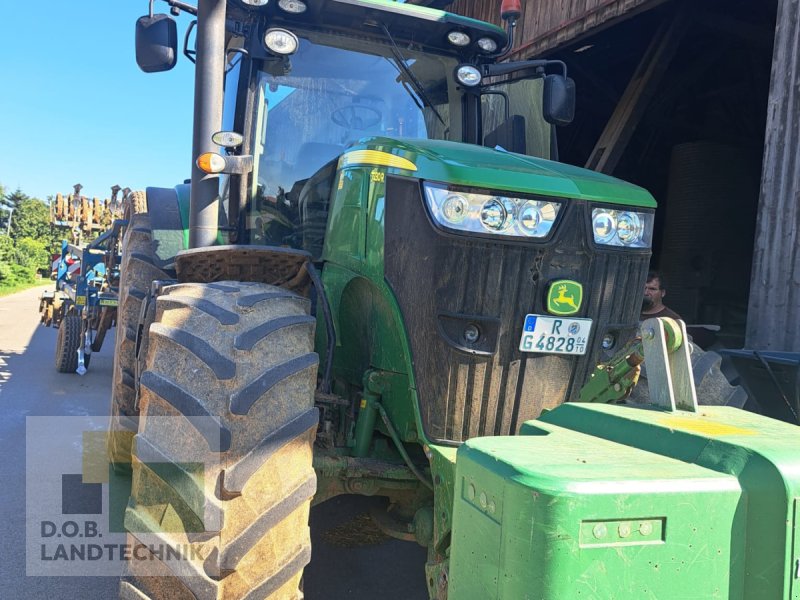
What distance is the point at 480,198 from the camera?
88.1 inches

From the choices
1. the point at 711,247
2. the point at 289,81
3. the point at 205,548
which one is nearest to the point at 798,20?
the point at 289,81

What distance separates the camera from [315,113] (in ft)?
10.8

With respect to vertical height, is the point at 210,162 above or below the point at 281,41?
below

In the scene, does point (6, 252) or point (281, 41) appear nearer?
point (281, 41)

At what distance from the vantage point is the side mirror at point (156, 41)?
9.82 feet

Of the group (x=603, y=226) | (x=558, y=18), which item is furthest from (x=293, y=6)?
(x=558, y=18)

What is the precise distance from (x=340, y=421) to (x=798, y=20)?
178 inches

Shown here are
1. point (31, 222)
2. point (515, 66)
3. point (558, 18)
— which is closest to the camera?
point (515, 66)

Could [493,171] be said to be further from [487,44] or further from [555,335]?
[487,44]

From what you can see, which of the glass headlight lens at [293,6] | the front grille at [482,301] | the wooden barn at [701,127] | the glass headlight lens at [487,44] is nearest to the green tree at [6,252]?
the wooden barn at [701,127]

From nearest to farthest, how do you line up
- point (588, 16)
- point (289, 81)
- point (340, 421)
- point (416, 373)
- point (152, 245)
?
point (416, 373) → point (340, 421) → point (289, 81) → point (152, 245) → point (588, 16)

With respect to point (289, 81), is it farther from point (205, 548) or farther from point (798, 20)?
point (798, 20)

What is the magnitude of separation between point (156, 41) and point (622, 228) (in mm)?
2101

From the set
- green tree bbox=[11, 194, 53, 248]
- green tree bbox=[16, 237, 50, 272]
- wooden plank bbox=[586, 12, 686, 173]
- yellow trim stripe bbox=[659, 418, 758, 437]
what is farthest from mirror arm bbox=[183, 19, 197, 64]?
green tree bbox=[11, 194, 53, 248]
